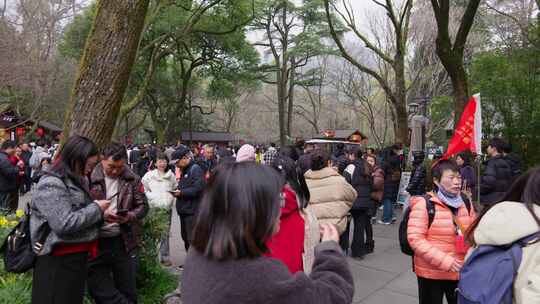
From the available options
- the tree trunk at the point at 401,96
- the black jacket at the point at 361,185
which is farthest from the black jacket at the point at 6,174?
the tree trunk at the point at 401,96

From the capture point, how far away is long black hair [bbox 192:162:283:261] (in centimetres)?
135

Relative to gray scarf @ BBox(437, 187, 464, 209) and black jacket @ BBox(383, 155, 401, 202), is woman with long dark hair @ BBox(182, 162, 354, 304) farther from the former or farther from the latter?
black jacket @ BBox(383, 155, 401, 202)

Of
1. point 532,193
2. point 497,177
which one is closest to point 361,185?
point 497,177

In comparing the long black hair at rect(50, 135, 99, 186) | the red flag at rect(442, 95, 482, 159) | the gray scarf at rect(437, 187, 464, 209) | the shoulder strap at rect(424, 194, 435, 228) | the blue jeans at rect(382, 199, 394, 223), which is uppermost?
the red flag at rect(442, 95, 482, 159)

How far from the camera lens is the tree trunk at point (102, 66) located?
13.3 feet

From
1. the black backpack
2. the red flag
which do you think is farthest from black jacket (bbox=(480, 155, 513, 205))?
the black backpack

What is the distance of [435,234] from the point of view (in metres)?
2.96

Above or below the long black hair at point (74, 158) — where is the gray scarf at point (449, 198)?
below

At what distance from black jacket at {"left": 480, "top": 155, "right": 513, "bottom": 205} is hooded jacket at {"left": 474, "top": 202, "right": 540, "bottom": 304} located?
4.80 m

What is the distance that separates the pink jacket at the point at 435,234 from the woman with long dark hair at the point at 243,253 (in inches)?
63.7

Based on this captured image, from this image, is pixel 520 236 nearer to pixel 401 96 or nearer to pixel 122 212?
pixel 122 212

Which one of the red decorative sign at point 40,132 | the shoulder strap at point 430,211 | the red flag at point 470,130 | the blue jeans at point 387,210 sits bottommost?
the blue jeans at point 387,210

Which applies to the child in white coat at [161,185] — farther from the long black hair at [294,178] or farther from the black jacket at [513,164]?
the black jacket at [513,164]

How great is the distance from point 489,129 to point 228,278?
1141 centimetres
